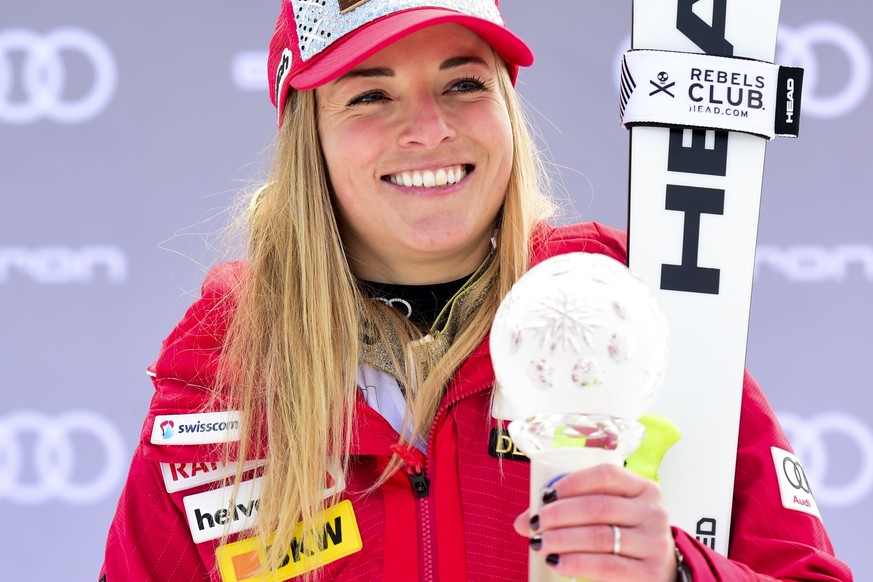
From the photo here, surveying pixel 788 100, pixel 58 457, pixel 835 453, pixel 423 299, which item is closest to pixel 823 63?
pixel 835 453

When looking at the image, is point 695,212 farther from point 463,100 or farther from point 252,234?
point 252,234

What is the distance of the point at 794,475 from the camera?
4.41ft

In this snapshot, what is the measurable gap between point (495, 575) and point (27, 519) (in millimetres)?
1706

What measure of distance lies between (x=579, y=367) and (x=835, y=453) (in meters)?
2.09

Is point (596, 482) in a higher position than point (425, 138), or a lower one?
lower

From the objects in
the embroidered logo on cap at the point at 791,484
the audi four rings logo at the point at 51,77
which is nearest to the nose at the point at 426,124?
the embroidered logo on cap at the point at 791,484

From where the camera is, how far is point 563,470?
796mm

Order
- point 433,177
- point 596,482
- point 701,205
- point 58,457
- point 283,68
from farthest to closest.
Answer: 1. point 58,457
2. point 283,68
3. point 433,177
4. point 701,205
5. point 596,482

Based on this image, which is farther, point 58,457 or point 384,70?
point 58,457

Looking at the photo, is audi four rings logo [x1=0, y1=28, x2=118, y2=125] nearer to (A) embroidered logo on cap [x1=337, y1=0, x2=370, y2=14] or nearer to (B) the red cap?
(B) the red cap

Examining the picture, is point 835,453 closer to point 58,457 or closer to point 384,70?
point 384,70

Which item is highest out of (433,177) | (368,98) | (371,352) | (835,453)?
(368,98)

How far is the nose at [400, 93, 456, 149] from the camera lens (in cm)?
138

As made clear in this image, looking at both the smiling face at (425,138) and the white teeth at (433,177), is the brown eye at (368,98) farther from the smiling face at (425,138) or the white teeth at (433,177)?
the white teeth at (433,177)
